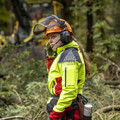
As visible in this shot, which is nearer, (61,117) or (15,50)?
(61,117)

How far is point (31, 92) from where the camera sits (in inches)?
196

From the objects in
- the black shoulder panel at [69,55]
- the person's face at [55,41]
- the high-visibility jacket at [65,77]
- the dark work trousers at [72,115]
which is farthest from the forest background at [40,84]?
the person's face at [55,41]

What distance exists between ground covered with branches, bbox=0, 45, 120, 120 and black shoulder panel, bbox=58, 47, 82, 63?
1.51 m

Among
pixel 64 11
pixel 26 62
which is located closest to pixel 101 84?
pixel 26 62

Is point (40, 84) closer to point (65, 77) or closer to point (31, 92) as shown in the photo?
point (31, 92)

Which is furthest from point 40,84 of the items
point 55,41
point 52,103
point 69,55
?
point 69,55

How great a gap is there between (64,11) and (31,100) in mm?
6699

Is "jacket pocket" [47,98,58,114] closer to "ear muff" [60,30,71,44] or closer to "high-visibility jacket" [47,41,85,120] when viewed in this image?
"high-visibility jacket" [47,41,85,120]

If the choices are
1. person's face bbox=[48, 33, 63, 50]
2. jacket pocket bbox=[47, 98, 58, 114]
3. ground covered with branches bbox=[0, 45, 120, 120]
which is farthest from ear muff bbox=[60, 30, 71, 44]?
ground covered with branches bbox=[0, 45, 120, 120]

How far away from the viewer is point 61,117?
231 cm

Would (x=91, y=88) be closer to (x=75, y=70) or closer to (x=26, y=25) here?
(x=75, y=70)

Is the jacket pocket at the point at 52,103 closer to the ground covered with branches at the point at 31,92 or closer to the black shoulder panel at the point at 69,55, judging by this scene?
the black shoulder panel at the point at 69,55

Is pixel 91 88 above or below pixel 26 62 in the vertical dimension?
below

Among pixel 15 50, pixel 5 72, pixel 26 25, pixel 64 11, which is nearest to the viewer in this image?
pixel 5 72
